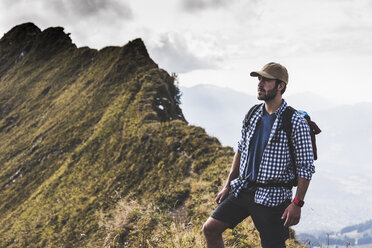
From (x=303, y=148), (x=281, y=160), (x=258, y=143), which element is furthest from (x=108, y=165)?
(x=303, y=148)

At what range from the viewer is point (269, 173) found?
3930mm

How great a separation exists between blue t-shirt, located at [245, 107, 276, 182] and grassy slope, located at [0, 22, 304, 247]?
110 inches

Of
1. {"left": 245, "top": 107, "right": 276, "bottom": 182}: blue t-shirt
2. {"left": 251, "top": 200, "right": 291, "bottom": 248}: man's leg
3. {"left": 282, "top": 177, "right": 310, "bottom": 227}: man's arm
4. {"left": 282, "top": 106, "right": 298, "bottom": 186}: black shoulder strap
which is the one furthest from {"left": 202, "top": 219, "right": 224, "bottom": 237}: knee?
{"left": 282, "top": 106, "right": 298, "bottom": 186}: black shoulder strap

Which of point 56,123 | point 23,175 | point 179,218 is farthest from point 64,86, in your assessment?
point 179,218

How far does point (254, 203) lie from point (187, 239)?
120 inches

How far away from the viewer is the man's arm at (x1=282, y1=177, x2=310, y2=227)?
3.63 meters

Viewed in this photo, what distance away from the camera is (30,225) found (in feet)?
48.8

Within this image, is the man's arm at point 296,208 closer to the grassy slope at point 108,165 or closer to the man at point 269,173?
the man at point 269,173

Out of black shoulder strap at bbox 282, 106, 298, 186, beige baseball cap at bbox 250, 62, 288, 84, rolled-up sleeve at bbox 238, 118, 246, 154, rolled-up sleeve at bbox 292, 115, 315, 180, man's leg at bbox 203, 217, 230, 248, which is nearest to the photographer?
rolled-up sleeve at bbox 292, 115, 315, 180

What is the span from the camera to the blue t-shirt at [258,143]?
4094 millimetres

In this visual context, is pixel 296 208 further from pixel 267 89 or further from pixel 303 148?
pixel 267 89

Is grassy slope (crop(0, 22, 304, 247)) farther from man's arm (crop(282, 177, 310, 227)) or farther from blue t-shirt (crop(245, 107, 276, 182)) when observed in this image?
man's arm (crop(282, 177, 310, 227))

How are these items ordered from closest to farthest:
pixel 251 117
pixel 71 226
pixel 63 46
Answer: pixel 251 117, pixel 71 226, pixel 63 46

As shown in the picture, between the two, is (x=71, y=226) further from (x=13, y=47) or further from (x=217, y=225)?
(x=13, y=47)
